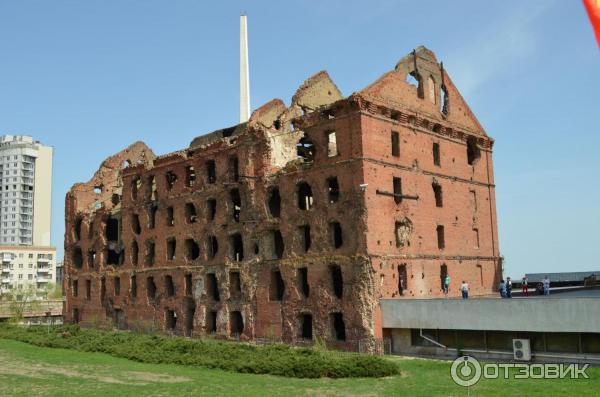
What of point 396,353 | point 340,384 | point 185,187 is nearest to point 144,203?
point 185,187

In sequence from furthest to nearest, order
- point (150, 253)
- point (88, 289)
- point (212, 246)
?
point (88, 289), point (150, 253), point (212, 246)

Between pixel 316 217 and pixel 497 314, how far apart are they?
9.61m

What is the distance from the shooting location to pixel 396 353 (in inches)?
1022

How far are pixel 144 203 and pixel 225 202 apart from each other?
8.46 m

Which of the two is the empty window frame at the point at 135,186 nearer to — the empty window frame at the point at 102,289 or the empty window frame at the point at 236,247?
the empty window frame at the point at 102,289

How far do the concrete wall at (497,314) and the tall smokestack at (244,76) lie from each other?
131ft

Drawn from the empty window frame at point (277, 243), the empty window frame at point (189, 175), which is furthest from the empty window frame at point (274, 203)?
the empty window frame at point (189, 175)

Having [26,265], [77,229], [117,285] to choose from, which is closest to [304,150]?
[117,285]

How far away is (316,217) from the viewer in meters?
28.7

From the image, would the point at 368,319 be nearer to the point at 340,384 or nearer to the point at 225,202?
the point at 340,384

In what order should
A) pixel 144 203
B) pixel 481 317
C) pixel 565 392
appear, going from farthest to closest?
1. pixel 144 203
2. pixel 481 317
3. pixel 565 392

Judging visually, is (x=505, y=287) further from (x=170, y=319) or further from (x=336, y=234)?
(x=170, y=319)

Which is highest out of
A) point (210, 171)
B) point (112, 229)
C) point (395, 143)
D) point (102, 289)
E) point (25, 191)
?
point (25, 191)

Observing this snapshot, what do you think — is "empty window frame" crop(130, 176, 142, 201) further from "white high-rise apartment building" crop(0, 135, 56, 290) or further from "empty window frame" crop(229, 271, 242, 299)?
"white high-rise apartment building" crop(0, 135, 56, 290)
